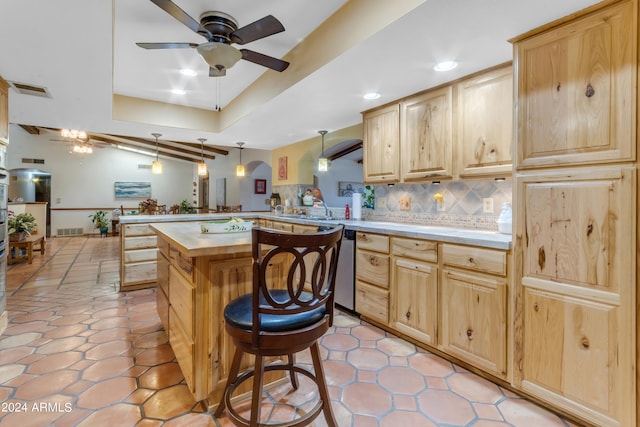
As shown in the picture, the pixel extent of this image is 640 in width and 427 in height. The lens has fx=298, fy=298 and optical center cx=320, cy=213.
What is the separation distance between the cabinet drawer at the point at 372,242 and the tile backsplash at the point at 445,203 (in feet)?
2.19

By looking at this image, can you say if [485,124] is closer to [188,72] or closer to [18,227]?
[188,72]

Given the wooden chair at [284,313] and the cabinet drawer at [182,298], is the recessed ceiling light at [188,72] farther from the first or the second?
the wooden chair at [284,313]

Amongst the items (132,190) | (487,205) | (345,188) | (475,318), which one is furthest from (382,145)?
(132,190)

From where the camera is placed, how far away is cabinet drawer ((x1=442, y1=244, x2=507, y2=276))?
5.92ft

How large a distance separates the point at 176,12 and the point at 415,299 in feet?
7.89

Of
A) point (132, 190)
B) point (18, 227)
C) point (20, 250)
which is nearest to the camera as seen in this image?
point (18, 227)

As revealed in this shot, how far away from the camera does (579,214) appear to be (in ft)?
4.89

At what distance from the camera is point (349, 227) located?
2898mm

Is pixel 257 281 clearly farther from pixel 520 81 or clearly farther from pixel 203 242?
pixel 520 81

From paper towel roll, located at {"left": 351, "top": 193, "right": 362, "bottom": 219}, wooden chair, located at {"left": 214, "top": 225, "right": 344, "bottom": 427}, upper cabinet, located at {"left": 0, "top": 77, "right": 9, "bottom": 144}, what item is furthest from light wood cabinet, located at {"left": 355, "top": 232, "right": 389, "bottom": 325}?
upper cabinet, located at {"left": 0, "top": 77, "right": 9, "bottom": 144}

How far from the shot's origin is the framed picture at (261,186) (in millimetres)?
10156

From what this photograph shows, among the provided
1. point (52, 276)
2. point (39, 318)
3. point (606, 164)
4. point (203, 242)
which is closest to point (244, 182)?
point (52, 276)

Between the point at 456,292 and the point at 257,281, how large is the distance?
1509mm

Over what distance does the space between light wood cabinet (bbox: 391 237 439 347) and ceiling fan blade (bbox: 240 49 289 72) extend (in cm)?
159
